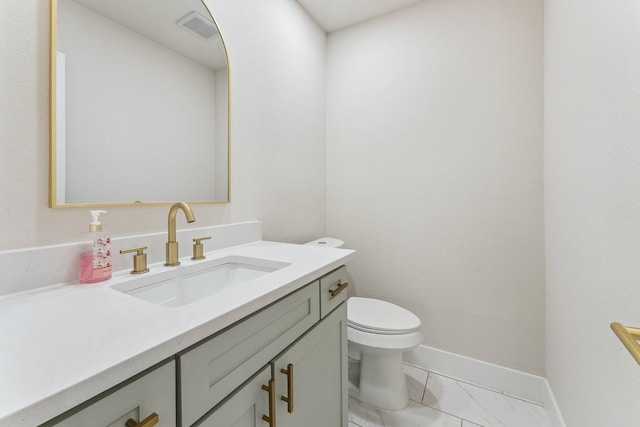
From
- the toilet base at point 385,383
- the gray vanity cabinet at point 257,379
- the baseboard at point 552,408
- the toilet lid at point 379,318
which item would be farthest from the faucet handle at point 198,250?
the baseboard at point 552,408

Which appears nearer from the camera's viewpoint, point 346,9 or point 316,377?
point 316,377

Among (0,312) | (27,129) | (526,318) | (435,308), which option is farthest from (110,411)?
(526,318)

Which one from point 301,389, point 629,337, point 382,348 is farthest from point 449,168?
point 301,389

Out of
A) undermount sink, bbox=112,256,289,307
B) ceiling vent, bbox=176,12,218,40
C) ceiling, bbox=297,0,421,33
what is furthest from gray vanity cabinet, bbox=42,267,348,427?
ceiling, bbox=297,0,421,33

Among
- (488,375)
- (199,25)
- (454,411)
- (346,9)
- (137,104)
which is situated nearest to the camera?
(137,104)

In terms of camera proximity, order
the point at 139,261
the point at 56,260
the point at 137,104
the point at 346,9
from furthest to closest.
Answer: the point at 346,9
the point at 137,104
the point at 139,261
the point at 56,260

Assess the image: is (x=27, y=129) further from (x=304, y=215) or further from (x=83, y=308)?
(x=304, y=215)

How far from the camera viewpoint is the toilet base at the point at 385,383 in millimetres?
1409

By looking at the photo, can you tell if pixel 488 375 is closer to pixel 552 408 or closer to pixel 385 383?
pixel 552 408

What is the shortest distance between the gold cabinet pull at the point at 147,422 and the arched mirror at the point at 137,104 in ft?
2.11

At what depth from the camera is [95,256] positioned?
0.75 m

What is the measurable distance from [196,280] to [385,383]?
Answer: 113cm

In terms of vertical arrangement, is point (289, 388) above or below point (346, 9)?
below

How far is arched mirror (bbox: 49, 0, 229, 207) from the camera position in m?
0.77
